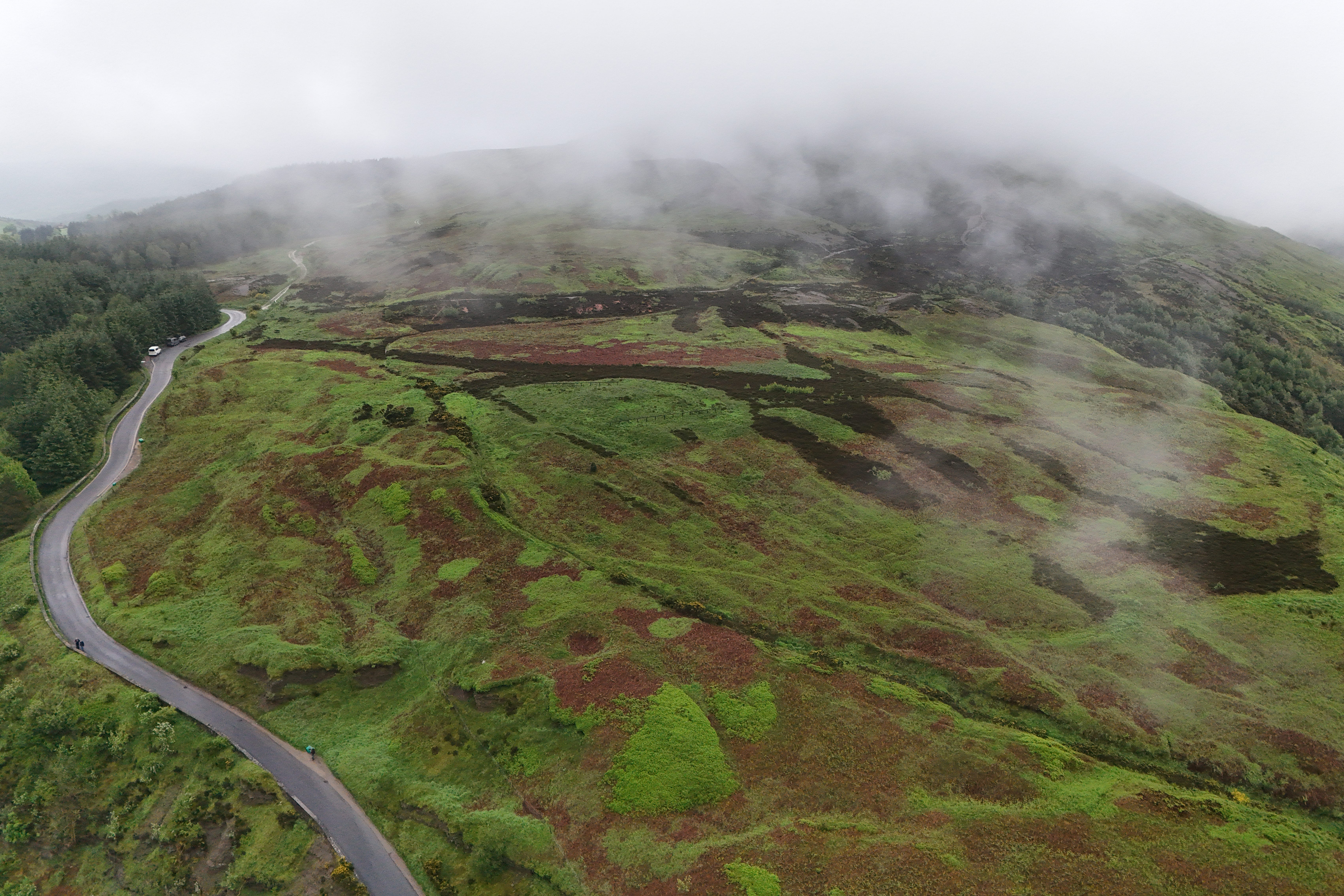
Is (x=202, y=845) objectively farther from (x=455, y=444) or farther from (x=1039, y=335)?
(x=1039, y=335)

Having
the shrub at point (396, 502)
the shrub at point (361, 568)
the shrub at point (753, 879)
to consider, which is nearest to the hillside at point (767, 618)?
the shrub at point (753, 879)

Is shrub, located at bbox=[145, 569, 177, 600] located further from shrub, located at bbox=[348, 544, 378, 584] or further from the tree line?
the tree line

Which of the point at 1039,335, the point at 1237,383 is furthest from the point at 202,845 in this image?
the point at 1237,383

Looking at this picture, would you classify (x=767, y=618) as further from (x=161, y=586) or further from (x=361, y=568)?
(x=161, y=586)

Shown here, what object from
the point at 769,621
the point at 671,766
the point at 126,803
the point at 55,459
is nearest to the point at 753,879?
the point at 671,766

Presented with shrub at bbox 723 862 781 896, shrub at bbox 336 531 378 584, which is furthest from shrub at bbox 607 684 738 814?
shrub at bbox 336 531 378 584

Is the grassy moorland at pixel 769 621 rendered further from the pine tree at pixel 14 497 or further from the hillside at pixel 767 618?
the pine tree at pixel 14 497

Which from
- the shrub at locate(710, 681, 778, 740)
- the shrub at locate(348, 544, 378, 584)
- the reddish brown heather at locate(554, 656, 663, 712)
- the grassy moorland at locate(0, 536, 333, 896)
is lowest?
the grassy moorland at locate(0, 536, 333, 896)
